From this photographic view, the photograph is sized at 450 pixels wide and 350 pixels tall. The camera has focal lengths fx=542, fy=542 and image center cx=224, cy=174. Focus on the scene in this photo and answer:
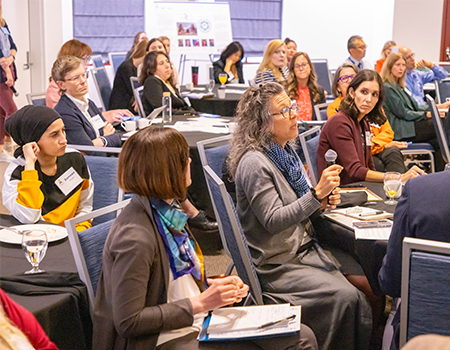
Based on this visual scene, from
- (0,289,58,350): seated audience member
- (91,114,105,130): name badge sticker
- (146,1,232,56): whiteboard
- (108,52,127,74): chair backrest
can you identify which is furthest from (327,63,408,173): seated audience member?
(146,1,232,56): whiteboard

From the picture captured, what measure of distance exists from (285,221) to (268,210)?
0.26 ft

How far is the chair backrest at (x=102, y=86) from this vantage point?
6242 mm

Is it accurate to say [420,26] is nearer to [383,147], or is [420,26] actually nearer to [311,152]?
[383,147]

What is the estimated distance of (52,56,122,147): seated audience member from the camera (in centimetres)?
349

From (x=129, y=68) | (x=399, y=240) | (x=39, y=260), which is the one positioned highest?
(x=129, y=68)

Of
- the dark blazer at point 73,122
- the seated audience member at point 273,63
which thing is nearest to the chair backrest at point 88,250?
the dark blazer at point 73,122

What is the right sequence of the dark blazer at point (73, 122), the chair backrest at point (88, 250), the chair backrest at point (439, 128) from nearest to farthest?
the chair backrest at point (88, 250)
the dark blazer at point (73, 122)
the chair backrest at point (439, 128)

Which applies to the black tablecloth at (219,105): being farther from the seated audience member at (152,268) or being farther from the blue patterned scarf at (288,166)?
the seated audience member at (152,268)

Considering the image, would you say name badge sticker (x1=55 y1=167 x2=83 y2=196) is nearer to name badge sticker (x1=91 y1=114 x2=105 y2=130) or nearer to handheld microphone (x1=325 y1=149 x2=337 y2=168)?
handheld microphone (x1=325 y1=149 x2=337 y2=168)

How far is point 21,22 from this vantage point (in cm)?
759

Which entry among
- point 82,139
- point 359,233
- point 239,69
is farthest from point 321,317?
point 239,69

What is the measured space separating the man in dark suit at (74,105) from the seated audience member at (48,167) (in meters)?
0.93

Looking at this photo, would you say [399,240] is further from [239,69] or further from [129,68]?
[239,69]

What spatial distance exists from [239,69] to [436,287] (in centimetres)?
→ 728
